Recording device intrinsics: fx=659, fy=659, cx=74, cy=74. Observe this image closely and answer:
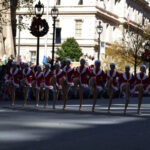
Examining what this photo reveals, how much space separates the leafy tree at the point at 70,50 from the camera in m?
70.3

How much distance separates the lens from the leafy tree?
231 feet

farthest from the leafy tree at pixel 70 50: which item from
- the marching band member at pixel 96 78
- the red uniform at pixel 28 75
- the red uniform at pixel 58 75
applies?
the marching band member at pixel 96 78

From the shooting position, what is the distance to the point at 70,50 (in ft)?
230

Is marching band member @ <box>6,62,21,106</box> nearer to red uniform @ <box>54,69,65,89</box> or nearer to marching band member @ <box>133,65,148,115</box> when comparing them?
red uniform @ <box>54,69,65,89</box>

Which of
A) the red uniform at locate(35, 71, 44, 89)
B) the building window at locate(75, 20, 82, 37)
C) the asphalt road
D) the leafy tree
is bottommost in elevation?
the asphalt road

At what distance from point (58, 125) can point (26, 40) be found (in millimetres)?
63526

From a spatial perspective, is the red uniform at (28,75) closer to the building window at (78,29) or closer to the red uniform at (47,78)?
the red uniform at (47,78)

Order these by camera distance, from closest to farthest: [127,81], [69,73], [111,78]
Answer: [127,81], [111,78], [69,73]

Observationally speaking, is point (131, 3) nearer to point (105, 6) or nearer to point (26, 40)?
point (105, 6)

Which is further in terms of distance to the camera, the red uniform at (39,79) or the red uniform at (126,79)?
the red uniform at (39,79)

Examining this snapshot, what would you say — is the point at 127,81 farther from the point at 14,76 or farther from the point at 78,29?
the point at 78,29

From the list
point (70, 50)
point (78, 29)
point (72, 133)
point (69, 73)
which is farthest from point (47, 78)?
point (78, 29)

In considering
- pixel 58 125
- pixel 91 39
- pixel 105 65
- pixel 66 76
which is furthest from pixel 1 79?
pixel 91 39

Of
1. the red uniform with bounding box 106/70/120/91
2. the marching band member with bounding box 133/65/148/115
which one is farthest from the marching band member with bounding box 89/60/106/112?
the marching band member with bounding box 133/65/148/115
